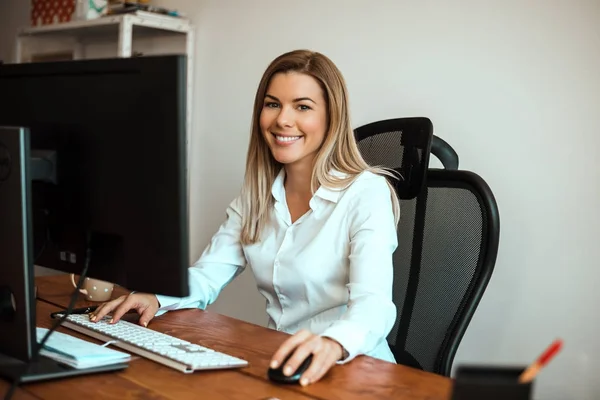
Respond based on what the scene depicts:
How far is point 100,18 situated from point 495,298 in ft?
6.16

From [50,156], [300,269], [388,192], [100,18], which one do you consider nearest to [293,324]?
[300,269]

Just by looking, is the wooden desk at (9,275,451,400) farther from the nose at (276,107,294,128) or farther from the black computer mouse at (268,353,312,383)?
the nose at (276,107,294,128)

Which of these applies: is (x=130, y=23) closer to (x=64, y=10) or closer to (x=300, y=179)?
(x=64, y=10)

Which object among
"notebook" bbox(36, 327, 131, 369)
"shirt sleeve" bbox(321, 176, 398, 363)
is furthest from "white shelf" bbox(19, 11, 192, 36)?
"notebook" bbox(36, 327, 131, 369)

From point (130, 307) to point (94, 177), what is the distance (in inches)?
20.0

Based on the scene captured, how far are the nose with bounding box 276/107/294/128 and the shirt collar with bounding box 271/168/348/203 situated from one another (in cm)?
16

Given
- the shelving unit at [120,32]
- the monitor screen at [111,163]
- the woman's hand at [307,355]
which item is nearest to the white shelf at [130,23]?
the shelving unit at [120,32]

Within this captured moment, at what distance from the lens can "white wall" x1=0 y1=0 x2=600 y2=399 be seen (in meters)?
1.89

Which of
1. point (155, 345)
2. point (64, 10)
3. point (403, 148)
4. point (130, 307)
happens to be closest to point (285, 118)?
point (403, 148)

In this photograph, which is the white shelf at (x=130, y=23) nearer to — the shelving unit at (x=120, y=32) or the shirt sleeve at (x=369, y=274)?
the shelving unit at (x=120, y=32)

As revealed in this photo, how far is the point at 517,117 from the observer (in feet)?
6.62

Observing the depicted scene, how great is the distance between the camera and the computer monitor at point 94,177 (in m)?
1.01

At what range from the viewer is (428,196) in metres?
1.70

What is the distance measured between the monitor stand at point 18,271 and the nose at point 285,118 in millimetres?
810
